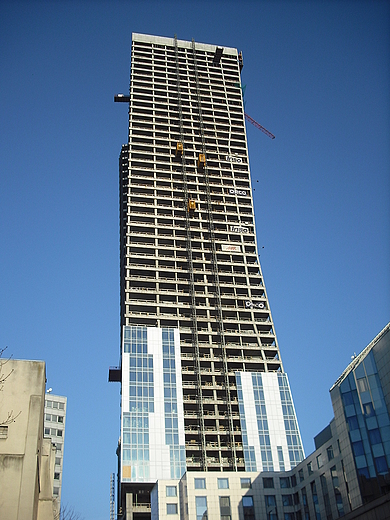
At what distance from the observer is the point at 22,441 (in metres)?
32.1

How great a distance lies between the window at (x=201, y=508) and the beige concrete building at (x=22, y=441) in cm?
5325

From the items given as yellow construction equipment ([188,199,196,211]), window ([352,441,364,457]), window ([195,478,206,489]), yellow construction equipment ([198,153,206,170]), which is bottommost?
window ([352,441,364,457])

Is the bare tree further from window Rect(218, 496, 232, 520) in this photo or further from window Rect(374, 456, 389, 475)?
window Rect(218, 496, 232, 520)

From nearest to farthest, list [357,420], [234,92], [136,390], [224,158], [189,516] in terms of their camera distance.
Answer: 1. [357,420]
2. [189,516]
3. [136,390]
4. [224,158]
5. [234,92]

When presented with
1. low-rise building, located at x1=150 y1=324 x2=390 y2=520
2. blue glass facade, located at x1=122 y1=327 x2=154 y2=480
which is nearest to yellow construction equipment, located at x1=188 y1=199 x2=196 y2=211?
blue glass facade, located at x1=122 y1=327 x2=154 y2=480

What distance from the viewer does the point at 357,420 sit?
57625mm

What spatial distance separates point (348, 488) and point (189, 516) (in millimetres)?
31707

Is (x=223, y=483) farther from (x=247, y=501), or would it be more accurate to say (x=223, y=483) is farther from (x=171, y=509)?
(x=171, y=509)

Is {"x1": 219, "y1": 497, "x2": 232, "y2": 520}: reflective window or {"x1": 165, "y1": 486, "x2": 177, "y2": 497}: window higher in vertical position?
{"x1": 165, "y1": 486, "x2": 177, "y2": 497}: window

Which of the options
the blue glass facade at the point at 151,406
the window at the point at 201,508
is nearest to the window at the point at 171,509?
the window at the point at 201,508

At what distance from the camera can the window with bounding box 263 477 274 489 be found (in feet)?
295

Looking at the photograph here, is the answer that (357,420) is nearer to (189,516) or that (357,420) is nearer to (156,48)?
(189,516)

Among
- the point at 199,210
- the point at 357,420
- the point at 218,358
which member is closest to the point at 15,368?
the point at 357,420

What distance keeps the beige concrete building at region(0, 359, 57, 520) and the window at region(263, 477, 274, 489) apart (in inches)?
2375
